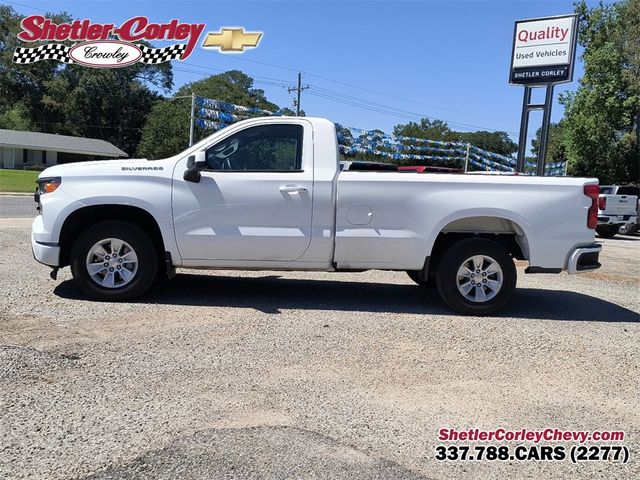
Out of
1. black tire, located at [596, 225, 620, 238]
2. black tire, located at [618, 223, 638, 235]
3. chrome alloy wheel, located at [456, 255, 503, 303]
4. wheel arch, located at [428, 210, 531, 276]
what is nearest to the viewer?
wheel arch, located at [428, 210, 531, 276]

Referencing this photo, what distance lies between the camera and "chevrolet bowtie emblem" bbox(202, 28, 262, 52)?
27.2 metres

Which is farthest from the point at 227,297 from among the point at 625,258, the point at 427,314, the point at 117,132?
the point at 117,132

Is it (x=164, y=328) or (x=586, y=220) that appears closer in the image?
(x=164, y=328)

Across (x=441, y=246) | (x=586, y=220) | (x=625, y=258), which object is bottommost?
→ (x=625, y=258)

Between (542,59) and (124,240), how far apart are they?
18.3m

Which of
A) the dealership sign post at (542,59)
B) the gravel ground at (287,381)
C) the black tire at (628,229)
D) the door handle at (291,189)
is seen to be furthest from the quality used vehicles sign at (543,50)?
the door handle at (291,189)

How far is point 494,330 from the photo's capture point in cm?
577

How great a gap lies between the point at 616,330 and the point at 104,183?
226 inches

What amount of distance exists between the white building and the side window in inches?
2601

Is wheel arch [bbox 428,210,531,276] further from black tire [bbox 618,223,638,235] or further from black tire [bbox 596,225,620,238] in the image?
black tire [bbox 618,223,638,235]

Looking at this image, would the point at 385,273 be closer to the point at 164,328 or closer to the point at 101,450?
the point at 164,328

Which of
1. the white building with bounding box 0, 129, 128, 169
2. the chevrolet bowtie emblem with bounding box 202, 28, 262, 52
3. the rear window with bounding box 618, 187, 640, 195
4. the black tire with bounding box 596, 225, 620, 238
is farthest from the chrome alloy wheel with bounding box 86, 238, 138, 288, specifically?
the white building with bounding box 0, 129, 128, 169

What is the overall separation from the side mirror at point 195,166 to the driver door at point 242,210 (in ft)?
0.20

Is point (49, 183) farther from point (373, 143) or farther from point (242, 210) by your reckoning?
point (373, 143)
